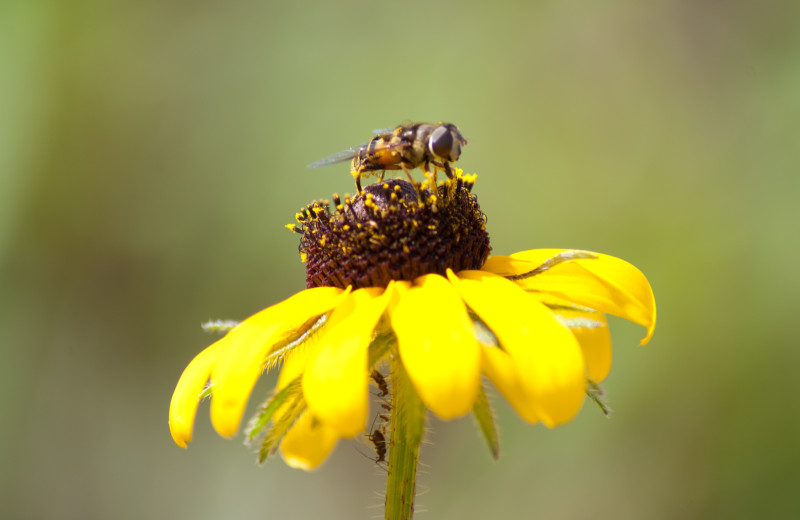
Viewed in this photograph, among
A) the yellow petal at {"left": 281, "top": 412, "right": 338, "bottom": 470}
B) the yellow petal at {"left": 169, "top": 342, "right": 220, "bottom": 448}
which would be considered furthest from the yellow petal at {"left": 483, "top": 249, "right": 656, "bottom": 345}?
the yellow petal at {"left": 169, "top": 342, "right": 220, "bottom": 448}

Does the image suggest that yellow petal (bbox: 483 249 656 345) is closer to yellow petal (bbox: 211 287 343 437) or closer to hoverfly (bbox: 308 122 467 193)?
hoverfly (bbox: 308 122 467 193)

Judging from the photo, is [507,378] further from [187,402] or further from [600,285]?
[187,402]

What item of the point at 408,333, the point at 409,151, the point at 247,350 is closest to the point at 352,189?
the point at 409,151

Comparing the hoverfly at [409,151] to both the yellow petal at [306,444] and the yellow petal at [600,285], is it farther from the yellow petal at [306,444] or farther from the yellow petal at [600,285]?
the yellow petal at [306,444]

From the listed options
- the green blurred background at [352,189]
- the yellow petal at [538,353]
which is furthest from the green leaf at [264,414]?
the green blurred background at [352,189]

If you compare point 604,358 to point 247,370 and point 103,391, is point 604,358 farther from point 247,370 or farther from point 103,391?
point 103,391

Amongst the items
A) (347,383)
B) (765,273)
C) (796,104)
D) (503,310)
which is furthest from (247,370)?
(796,104)

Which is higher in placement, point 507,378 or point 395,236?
point 395,236
